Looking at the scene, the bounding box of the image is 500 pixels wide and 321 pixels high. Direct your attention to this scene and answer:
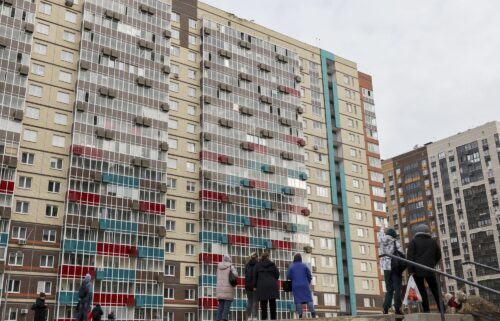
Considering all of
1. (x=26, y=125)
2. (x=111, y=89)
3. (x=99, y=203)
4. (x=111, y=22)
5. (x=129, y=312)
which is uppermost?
(x=111, y=22)

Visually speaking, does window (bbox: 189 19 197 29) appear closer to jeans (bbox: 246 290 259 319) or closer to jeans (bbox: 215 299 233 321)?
jeans (bbox: 246 290 259 319)

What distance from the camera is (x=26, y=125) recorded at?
51.3m

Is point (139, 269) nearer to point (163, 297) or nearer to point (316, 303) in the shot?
point (163, 297)

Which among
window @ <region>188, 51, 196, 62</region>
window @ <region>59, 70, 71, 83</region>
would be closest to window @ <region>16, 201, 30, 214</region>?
window @ <region>59, 70, 71, 83</region>

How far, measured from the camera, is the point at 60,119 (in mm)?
53344

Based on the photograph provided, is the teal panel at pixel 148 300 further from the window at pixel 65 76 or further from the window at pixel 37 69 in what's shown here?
the window at pixel 37 69

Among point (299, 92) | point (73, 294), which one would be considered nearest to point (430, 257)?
point (73, 294)

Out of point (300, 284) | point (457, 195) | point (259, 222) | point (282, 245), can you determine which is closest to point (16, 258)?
point (259, 222)

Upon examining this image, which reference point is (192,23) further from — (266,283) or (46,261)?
(266,283)

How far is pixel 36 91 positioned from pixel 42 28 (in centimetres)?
682

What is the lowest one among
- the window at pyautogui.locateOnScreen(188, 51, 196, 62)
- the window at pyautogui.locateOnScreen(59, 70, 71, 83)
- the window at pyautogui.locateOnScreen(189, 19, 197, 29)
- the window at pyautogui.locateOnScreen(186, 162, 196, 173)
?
the window at pyautogui.locateOnScreen(186, 162, 196, 173)

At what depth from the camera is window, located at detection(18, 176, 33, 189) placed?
1950 inches

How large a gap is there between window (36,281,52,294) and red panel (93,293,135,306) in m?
3.86

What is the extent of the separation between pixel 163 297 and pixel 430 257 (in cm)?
4332
